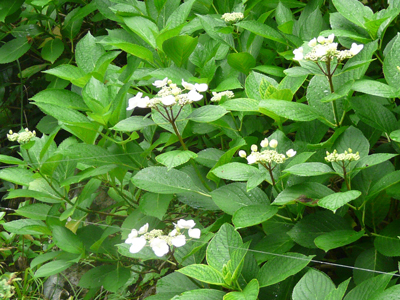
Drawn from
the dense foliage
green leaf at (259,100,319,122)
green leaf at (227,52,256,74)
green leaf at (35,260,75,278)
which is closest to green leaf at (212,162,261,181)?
the dense foliage

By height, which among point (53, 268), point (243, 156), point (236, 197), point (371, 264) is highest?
Result: point (243, 156)

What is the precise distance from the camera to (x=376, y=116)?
32.0 inches

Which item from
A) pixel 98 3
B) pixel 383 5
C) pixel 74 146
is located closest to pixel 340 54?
pixel 74 146

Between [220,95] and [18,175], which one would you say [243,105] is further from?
[18,175]

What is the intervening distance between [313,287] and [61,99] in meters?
0.77

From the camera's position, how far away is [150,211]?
40.0 inches

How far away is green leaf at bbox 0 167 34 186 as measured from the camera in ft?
3.67

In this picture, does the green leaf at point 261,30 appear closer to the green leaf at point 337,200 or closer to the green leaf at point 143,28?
the green leaf at point 143,28

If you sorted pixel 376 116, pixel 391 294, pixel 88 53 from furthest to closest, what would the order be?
pixel 88 53, pixel 376 116, pixel 391 294

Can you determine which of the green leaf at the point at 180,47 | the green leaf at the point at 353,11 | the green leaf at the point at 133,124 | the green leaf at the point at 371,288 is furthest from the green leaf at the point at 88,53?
the green leaf at the point at 371,288

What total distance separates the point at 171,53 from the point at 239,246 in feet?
1.68

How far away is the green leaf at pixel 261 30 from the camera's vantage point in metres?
0.99

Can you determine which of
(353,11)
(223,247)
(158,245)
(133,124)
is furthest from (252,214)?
(353,11)

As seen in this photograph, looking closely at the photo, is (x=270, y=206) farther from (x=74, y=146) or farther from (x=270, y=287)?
(x=74, y=146)
